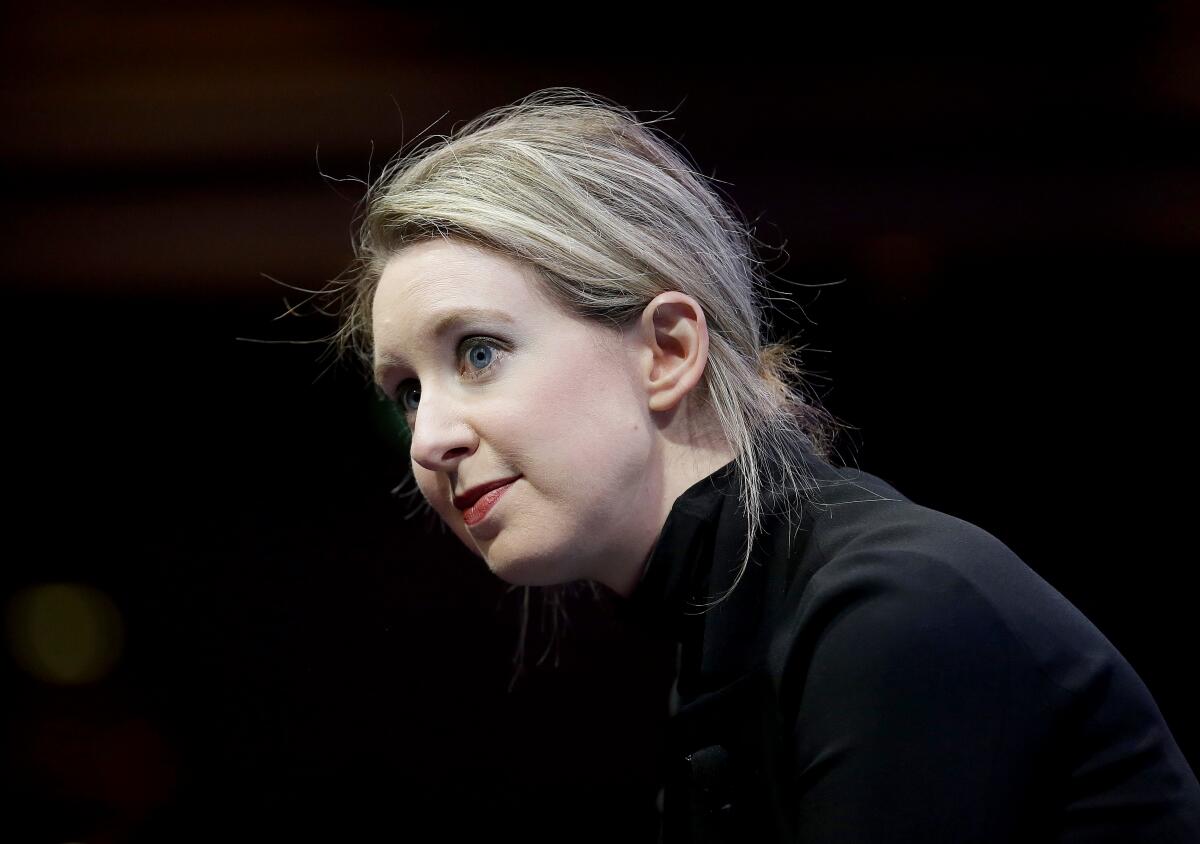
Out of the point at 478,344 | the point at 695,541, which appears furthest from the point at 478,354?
the point at 695,541

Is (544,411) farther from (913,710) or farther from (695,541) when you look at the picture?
(913,710)

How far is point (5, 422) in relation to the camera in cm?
171

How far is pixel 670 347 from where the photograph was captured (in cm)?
115

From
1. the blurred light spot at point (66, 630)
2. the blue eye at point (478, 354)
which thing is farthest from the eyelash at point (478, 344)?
the blurred light spot at point (66, 630)

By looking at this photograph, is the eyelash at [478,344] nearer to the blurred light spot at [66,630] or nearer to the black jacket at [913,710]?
the black jacket at [913,710]

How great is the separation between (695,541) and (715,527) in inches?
0.9

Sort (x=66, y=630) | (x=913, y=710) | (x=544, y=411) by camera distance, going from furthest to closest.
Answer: (x=66, y=630), (x=544, y=411), (x=913, y=710)

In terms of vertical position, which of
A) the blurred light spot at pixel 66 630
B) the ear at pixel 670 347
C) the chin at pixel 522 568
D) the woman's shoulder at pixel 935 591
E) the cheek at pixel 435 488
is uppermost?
the ear at pixel 670 347

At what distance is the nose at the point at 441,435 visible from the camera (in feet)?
3.59

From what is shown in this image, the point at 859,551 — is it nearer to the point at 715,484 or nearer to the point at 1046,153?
the point at 715,484

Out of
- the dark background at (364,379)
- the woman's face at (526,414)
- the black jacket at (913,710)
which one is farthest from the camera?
the dark background at (364,379)

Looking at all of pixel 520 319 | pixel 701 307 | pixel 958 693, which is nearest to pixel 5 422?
pixel 520 319

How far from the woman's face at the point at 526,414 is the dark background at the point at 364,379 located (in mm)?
473

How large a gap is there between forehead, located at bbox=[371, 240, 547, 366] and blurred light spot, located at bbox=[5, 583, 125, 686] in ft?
2.77
